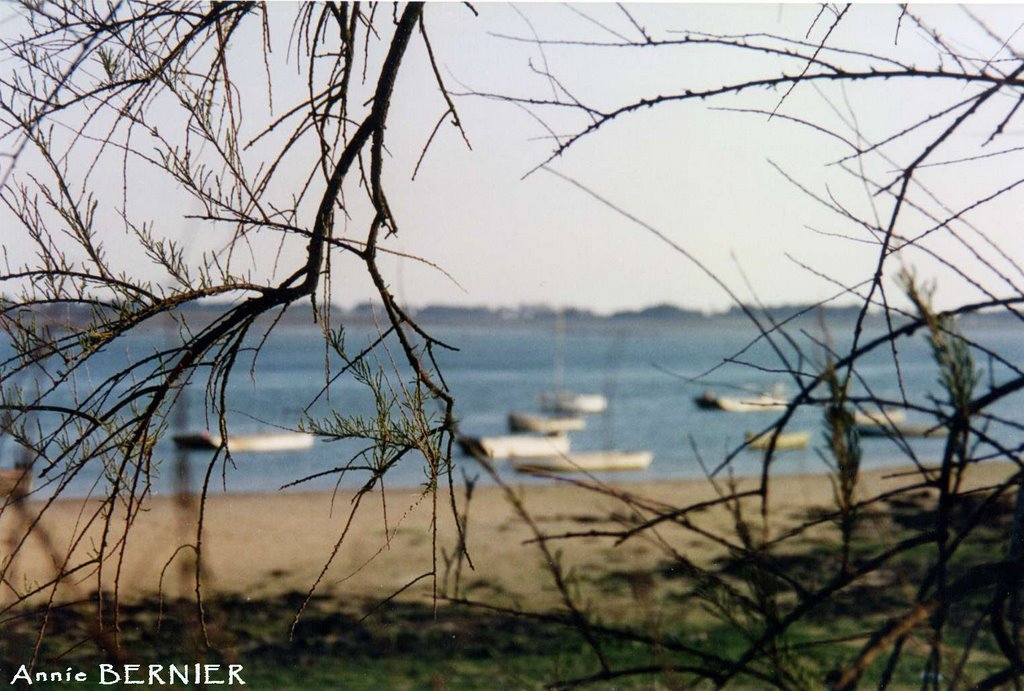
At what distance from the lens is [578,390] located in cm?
5616

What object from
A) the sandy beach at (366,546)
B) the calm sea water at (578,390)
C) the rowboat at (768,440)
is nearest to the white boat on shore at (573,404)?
the calm sea water at (578,390)

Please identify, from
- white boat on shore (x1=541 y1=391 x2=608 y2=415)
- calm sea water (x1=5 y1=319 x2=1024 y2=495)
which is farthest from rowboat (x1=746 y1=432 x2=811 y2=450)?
white boat on shore (x1=541 y1=391 x2=608 y2=415)

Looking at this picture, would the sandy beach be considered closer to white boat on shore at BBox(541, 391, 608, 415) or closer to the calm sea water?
the calm sea water

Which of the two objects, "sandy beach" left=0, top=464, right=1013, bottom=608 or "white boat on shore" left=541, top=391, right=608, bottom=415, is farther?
"white boat on shore" left=541, top=391, right=608, bottom=415

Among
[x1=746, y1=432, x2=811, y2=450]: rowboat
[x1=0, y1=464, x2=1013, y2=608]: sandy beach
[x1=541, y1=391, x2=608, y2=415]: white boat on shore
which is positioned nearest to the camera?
[x1=746, y1=432, x2=811, y2=450]: rowboat

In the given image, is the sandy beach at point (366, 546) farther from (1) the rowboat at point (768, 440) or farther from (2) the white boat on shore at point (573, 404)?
(2) the white boat on shore at point (573, 404)

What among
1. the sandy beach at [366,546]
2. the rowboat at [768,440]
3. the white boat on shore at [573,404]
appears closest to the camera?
the rowboat at [768,440]

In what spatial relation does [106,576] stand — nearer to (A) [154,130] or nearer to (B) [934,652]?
(A) [154,130]

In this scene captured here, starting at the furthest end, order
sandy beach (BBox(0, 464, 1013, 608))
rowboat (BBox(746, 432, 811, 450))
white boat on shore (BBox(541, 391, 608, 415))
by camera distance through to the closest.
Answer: white boat on shore (BBox(541, 391, 608, 415)), sandy beach (BBox(0, 464, 1013, 608)), rowboat (BBox(746, 432, 811, 450))

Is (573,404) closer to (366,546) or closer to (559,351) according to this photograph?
(559,351)

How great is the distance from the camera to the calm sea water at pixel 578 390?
6.95ft

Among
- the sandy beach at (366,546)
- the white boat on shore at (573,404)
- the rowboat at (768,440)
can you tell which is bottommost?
the white boat on shore at (573,404)

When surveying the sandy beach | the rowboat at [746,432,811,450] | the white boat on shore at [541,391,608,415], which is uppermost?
the rowboat at [746,432,811,450]

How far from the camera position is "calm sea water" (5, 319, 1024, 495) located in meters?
2.12
